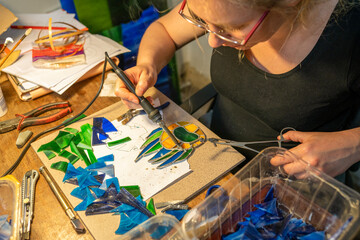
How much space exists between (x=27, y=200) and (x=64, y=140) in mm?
164

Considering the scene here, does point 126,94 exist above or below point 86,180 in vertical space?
above

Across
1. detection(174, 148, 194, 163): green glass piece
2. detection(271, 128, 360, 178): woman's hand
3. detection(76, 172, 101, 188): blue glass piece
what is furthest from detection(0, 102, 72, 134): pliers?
detection(271, 128, 360, 178): woman's hand

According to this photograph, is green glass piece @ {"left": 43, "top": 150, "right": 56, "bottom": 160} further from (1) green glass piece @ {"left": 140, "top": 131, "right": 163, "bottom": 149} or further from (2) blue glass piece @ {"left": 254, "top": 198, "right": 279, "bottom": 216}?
(2) blue glass piece @ {"left": 254, "top": 198, "right": 279, "bottom": 216}

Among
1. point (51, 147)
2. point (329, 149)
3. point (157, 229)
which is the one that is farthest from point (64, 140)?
point (329, 149)

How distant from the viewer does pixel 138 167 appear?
2.33 ft

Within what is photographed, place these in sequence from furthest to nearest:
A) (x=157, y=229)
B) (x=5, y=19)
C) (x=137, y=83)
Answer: (x=5, y=19) → (x=137, y=83) → (x=157, y=229)

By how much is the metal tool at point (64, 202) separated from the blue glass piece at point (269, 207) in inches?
12.8

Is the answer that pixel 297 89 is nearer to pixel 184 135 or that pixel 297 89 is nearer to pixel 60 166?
pixel 184 135

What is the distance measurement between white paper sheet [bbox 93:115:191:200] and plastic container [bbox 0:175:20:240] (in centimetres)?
17

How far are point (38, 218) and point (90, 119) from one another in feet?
0.91

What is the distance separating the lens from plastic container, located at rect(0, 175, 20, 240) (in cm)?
62

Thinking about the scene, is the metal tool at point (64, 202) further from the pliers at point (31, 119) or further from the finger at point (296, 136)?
the finger at point (296, 136)

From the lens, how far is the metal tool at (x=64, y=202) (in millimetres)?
616

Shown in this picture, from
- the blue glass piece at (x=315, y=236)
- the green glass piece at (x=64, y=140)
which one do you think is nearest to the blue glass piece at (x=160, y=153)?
the green glass piece at (x=64, y=140)
